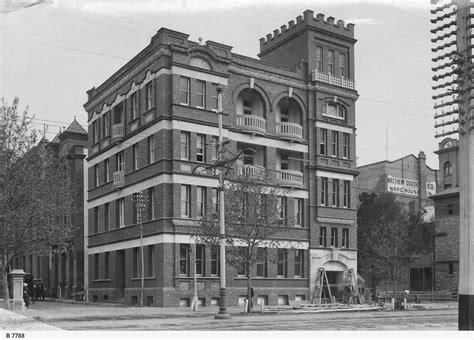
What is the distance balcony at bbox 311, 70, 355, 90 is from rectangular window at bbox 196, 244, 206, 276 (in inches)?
540

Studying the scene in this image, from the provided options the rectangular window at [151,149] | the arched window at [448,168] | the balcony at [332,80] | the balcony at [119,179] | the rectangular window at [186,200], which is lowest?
the rectangular window at [186,200]

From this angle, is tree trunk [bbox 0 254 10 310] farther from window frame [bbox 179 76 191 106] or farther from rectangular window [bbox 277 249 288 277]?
rectangular window [bbox 277 249 288 277]

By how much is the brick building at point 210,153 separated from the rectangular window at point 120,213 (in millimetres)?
87

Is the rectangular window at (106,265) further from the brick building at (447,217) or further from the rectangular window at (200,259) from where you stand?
the brick building at (447,217)

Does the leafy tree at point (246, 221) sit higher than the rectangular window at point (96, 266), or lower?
higher

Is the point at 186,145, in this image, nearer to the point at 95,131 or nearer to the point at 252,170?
the point at 252,170

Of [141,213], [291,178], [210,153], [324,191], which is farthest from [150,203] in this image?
[324,191]

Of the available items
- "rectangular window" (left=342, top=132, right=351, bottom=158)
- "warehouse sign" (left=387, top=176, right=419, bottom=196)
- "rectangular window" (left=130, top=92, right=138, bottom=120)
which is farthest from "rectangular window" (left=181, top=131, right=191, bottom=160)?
"warehouse sign" (left=387, top=176, right=419, bottom=196)

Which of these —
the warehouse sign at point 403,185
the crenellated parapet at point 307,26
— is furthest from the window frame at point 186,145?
the warehouse sign at point 403,185

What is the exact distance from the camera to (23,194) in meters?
30.5

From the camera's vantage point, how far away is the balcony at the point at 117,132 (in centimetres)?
4334

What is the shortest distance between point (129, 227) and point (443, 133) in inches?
1187

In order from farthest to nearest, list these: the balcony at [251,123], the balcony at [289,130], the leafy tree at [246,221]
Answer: the balcony at [289,130]
the balcony at [251,123]
the leafy tree at [246,221]

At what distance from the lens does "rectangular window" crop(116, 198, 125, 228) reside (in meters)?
44.1
